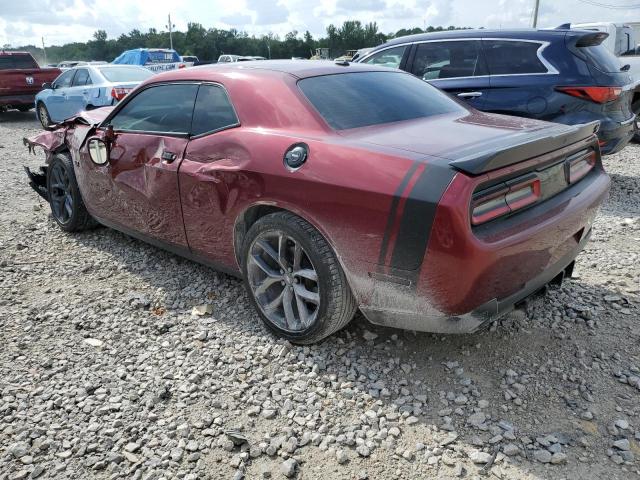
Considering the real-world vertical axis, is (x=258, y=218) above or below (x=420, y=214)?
below

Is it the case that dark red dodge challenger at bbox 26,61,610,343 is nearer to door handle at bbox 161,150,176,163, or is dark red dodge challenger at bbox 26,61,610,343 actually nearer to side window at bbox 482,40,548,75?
door handle at bbox 161,150,176,163

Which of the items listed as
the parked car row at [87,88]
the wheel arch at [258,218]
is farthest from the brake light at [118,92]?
the wheel arch at [258,218]

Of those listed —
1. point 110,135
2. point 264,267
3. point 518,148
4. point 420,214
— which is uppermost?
point 518,148

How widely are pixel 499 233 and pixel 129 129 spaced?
112 inches

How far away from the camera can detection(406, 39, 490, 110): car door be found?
19.4 ft

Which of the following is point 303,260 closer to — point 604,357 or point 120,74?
point 604,357

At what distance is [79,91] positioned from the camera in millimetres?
10992

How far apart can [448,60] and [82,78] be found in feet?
26.6

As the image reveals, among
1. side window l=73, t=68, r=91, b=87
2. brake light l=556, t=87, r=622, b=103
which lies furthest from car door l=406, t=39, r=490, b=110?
side window l=73, t=68, r=91, b=87

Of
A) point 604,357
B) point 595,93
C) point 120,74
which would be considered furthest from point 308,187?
point 120,74

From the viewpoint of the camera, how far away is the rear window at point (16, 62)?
14555 millimetres

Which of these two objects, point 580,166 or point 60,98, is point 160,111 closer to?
point 580,166

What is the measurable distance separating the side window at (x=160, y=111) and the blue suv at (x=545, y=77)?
2846 mm

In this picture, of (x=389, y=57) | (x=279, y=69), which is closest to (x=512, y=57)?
(x=389, y=57)
